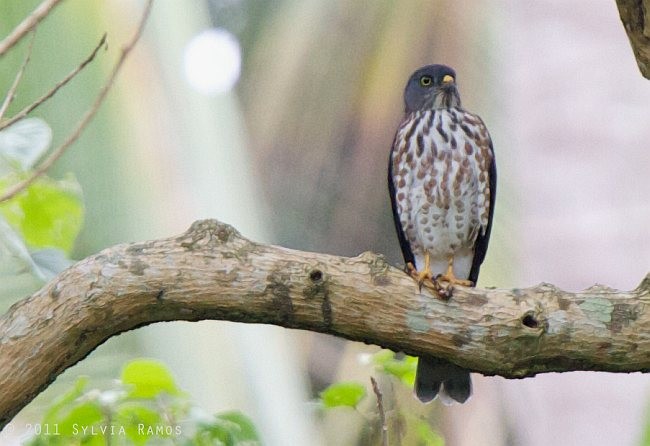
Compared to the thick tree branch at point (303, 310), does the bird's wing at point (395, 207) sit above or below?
above

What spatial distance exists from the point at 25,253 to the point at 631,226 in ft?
9.17

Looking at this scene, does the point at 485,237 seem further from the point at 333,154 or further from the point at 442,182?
the point at 333,154

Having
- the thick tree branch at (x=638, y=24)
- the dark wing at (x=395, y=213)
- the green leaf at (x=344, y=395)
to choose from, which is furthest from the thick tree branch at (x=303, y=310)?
the dark wing at (x=395, y=213)

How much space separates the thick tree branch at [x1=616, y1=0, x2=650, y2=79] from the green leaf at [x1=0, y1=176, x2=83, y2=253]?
1258 mm

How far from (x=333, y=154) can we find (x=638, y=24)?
3030 mm

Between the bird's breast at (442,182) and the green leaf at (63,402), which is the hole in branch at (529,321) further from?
the bird's breast at (442,182)

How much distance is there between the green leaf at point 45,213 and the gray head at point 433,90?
153 centimetres

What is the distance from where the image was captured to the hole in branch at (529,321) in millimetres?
2266

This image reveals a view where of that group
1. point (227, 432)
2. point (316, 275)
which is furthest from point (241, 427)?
point (316, 275)

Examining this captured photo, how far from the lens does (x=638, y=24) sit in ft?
7.57

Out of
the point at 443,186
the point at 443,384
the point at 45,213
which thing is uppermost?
the point at 443,186

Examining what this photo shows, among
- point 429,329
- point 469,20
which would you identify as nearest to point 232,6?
point 469,20

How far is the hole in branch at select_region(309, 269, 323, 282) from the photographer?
7.30 ft

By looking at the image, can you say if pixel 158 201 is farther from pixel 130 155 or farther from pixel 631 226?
pixel 631 226
